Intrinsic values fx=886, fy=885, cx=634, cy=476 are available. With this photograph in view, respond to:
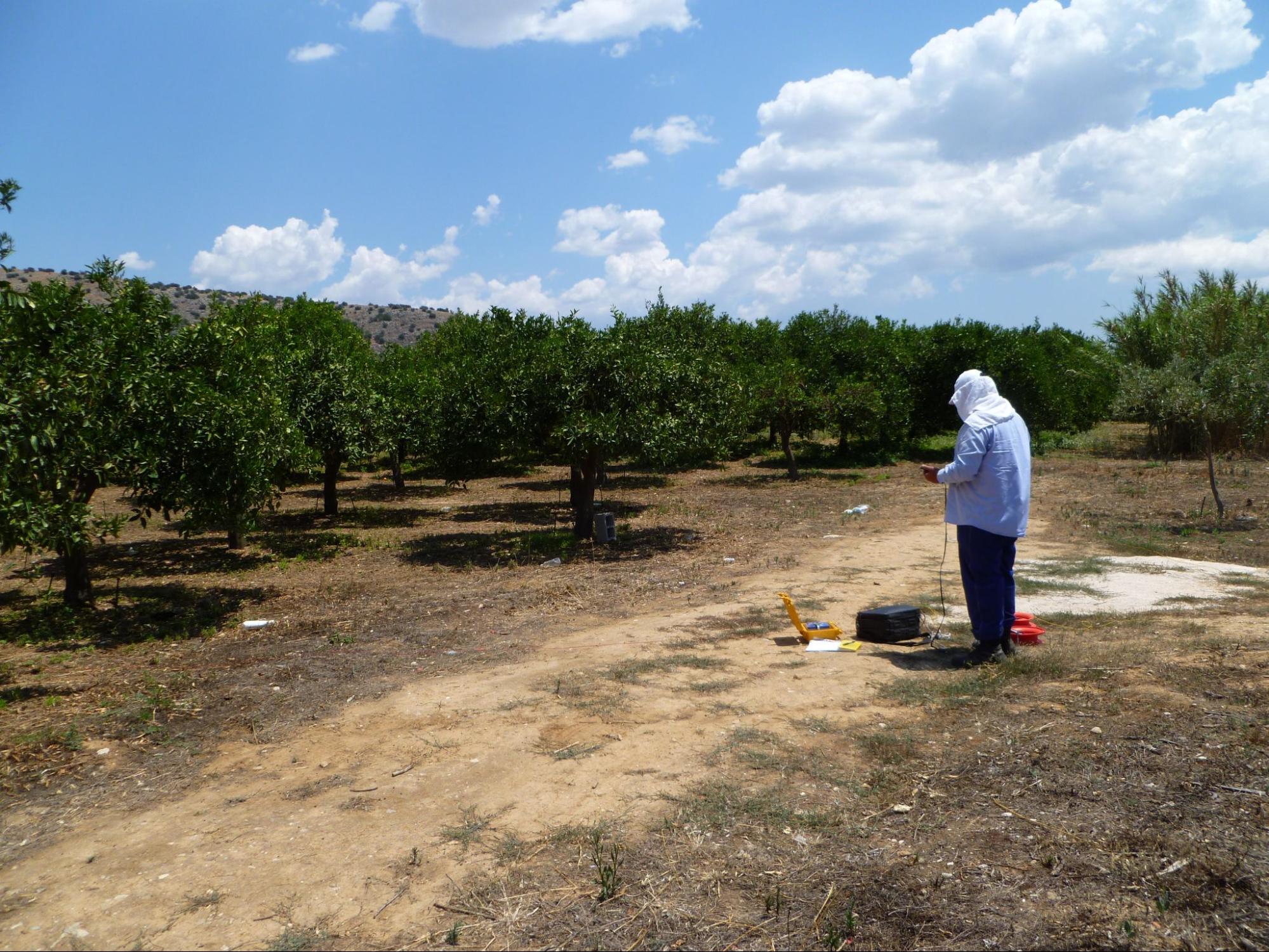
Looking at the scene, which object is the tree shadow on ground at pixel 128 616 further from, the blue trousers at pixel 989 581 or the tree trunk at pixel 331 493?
the blue trousers at pixel 989 581

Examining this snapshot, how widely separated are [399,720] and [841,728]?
3.02 metres

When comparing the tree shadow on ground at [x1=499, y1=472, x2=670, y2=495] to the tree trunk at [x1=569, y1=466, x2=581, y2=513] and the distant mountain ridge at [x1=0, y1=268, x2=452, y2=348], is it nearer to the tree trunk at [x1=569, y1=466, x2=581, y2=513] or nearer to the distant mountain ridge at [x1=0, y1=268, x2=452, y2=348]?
the tree trunk at [x1=569, y1=466, x2=581, y2=513]

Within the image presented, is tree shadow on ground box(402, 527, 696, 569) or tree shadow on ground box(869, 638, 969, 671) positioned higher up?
tree shadow on ground box(402, 527, 696, 569)

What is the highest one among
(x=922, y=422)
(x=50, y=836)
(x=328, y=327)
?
(x=328, y=327)

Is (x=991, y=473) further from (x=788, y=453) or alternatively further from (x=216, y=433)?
(x=788, y=453)

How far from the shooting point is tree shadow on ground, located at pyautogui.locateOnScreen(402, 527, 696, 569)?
43.6 feet

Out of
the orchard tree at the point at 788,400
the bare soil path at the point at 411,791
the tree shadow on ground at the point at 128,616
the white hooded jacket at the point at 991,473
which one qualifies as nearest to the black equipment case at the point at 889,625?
the bare soil path at the point at 411,791

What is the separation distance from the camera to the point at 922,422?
28.8 meters

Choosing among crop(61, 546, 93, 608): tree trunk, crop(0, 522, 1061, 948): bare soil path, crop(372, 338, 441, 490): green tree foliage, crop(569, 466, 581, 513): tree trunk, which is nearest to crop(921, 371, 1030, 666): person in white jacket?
crop(0, 522, 1061, 948): bare soil path

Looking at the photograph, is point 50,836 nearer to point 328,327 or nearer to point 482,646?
point 482,646

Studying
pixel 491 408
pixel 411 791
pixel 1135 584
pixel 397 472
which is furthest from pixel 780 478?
pixel 411 791

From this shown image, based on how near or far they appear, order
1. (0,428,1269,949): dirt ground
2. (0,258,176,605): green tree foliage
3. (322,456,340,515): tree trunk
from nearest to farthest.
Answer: (0,428,1269,949): dirt ground → (0,258,176,605): green tree foliage → (322,456,340,515): tree trunk

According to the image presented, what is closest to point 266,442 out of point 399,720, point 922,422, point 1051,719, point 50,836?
point 399,720

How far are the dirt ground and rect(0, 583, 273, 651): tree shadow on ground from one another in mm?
78
